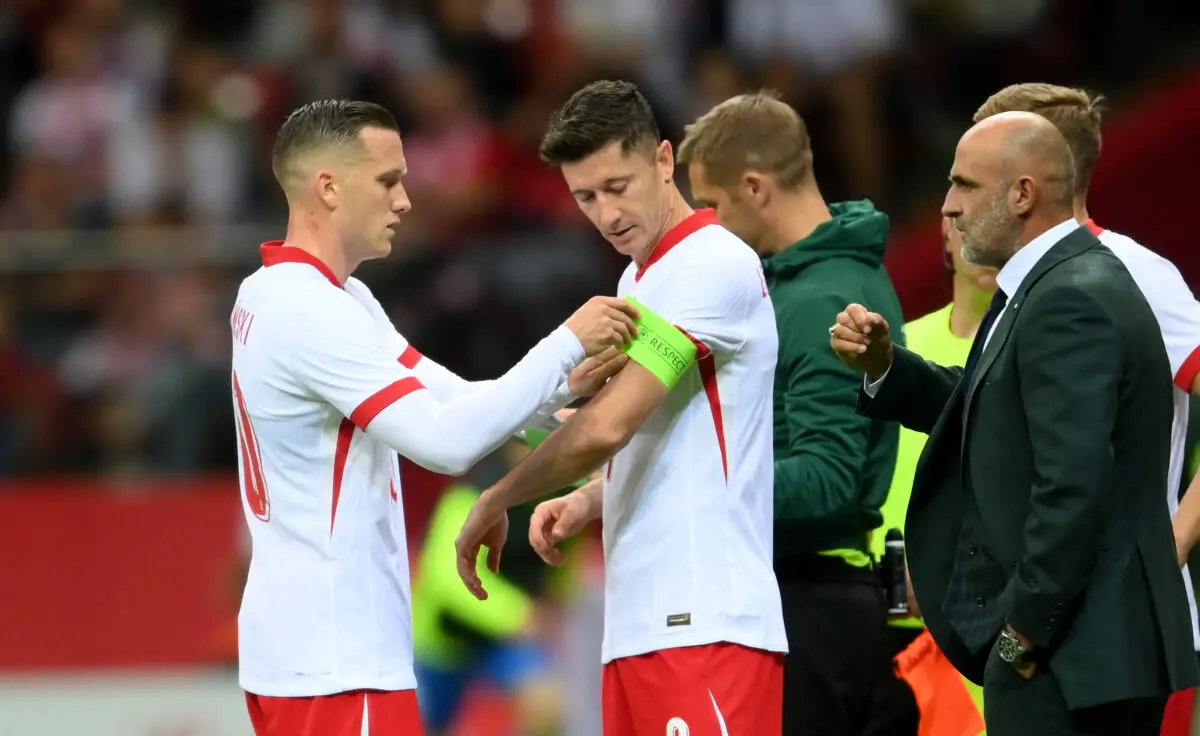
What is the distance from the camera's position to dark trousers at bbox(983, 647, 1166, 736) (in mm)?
3301

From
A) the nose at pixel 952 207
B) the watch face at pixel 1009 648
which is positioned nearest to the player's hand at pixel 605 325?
the nose at pixel 952 207

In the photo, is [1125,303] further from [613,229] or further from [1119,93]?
[1119,93]

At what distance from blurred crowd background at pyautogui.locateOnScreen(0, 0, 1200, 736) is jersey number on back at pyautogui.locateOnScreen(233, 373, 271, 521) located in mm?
4321

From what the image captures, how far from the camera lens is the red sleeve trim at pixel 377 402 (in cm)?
347

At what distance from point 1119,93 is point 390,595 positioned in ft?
22.8

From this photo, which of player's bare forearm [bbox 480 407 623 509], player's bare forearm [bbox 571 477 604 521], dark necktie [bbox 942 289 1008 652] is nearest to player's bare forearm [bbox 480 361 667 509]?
player's bare forearm [bbox 480 407 623 509]

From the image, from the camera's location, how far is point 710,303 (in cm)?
360

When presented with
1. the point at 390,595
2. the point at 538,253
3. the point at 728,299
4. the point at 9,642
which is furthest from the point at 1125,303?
the point at 9,642

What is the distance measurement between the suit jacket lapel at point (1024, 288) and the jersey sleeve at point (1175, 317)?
690 mm

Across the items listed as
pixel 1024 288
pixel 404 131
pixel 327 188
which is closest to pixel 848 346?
A: pixel 1024 288

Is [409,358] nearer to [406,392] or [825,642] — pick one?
[406,392]

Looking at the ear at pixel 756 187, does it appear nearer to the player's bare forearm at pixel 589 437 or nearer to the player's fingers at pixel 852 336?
the player's fingers at pixel 852 336

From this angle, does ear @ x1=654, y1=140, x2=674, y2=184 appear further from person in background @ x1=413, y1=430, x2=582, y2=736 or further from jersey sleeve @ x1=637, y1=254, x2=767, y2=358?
person in background @ x1=413, y1=430, x2=582, y2=736

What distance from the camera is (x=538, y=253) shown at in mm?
8398
